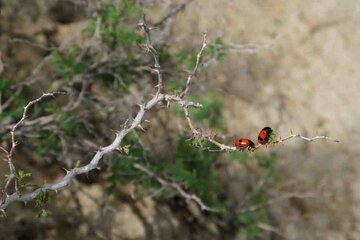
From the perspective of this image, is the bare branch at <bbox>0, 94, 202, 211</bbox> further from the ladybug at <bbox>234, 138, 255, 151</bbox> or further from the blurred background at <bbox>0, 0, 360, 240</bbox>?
the blurred background at <bbox>0, 0, 360, 240</bbox>

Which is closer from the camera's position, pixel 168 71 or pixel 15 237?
pixel 15 237

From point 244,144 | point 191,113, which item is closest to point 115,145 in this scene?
point 244,144

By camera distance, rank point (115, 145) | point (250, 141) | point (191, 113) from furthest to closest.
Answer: point (191, 113) → point (250, 141) → point (115, 145)

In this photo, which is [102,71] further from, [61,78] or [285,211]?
[285,211]

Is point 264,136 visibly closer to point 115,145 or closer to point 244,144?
point 244,144

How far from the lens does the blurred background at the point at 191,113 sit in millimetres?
6118

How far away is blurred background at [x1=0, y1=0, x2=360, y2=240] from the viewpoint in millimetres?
6118

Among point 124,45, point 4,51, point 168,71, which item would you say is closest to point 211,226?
point 168,71

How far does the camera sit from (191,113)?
23.4 feet

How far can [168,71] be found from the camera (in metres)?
6.47

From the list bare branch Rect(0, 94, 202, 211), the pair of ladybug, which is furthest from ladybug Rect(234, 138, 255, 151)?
bare branch Rect(0, 94, 202, 211)

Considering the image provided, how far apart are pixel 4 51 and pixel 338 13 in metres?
6.14

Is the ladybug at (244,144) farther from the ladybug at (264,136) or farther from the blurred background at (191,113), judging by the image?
the blurred background at (191,113)

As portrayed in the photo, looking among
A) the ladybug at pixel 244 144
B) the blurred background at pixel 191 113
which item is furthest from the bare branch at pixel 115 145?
the blurred background at pixel 191 113
